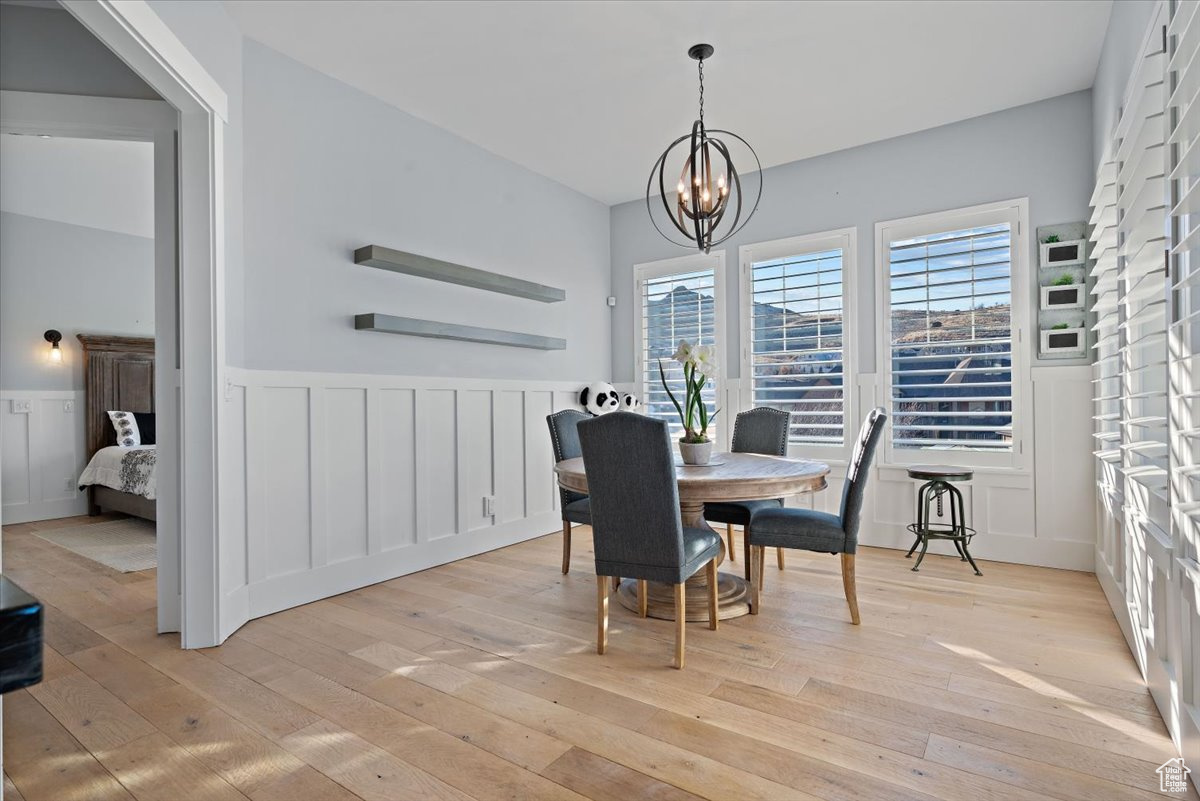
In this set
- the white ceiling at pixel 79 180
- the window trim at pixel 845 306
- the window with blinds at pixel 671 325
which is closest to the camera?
the white ceiling at pixel 79 180

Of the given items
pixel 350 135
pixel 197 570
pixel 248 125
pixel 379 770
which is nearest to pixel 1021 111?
pixel 350 135

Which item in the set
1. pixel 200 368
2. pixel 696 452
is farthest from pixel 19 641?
pixel 696 452

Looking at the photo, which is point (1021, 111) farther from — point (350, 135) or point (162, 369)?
point (162, 369)

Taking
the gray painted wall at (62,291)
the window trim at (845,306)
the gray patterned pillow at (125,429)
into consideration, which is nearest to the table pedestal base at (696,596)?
the window trim at (845,306)

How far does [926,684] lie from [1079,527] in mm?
2235

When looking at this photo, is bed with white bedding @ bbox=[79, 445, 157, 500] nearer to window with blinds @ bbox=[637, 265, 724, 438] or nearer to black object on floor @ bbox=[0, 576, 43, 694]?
window with blinds @ bbox=[637, 265, 724, 438]

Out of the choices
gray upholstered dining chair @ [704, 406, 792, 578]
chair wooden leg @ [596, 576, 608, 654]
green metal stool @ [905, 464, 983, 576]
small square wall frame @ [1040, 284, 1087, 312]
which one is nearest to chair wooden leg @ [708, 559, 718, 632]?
chair wooden leg @ [596, 576, 608, 654]

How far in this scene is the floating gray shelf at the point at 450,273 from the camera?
3.47 m

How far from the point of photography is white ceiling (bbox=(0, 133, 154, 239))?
169 inches

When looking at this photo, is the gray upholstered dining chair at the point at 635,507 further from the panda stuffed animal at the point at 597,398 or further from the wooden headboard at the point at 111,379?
the wooden headboard at the point at 111,379

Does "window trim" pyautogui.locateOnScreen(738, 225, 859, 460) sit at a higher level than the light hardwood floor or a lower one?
higher

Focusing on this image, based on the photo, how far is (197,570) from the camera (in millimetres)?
2613

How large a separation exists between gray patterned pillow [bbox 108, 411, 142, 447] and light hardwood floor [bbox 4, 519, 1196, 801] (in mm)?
3370

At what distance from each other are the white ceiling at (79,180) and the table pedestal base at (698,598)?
393 centimetres
